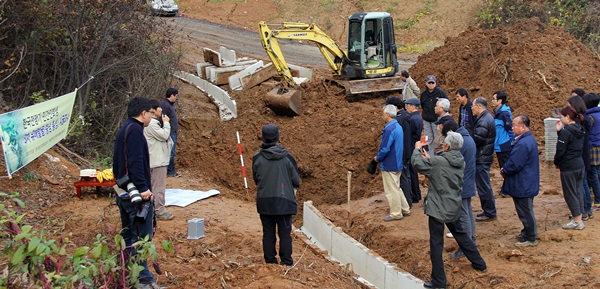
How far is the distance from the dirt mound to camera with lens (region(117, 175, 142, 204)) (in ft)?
33.8

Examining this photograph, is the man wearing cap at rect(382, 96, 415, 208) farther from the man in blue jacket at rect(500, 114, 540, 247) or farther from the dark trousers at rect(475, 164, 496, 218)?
the man in blue jacket at rect(500, 114, 540, 247)

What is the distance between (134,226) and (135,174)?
1.81ft

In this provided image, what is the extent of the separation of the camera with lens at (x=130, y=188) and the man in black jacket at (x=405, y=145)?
4.89 metres

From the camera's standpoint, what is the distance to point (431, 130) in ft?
37.5

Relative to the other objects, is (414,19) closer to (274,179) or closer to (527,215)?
(527,215)

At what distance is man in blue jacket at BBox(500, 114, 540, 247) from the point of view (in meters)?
7.88

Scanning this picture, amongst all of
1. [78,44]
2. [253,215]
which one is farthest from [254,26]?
[253,215]

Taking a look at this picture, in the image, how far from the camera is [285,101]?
16766 millimetres

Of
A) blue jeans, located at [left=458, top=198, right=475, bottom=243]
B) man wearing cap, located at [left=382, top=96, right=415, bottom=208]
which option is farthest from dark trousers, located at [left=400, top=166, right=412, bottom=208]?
blue jeans, located at [left=458, top=198, right=475, bottom=243]

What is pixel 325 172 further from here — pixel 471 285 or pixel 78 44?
pixel 471 285

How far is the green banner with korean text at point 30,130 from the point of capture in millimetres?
7809

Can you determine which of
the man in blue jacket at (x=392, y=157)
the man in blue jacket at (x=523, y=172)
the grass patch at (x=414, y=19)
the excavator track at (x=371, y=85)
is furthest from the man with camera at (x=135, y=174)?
the grass patch at (x=414, y=19)

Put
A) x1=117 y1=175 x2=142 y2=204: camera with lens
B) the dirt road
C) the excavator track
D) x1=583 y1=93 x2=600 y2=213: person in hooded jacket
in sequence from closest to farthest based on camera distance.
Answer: x1=117 y1=175 x2=142 y2=204: camera with lens < x1=583 y1=93 x2=600 y2=213: person in hooded jacket < the excavator track < the dirt road

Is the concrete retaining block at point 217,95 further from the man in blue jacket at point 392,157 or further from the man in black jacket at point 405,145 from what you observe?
the man in blue jacket at point 392,157
